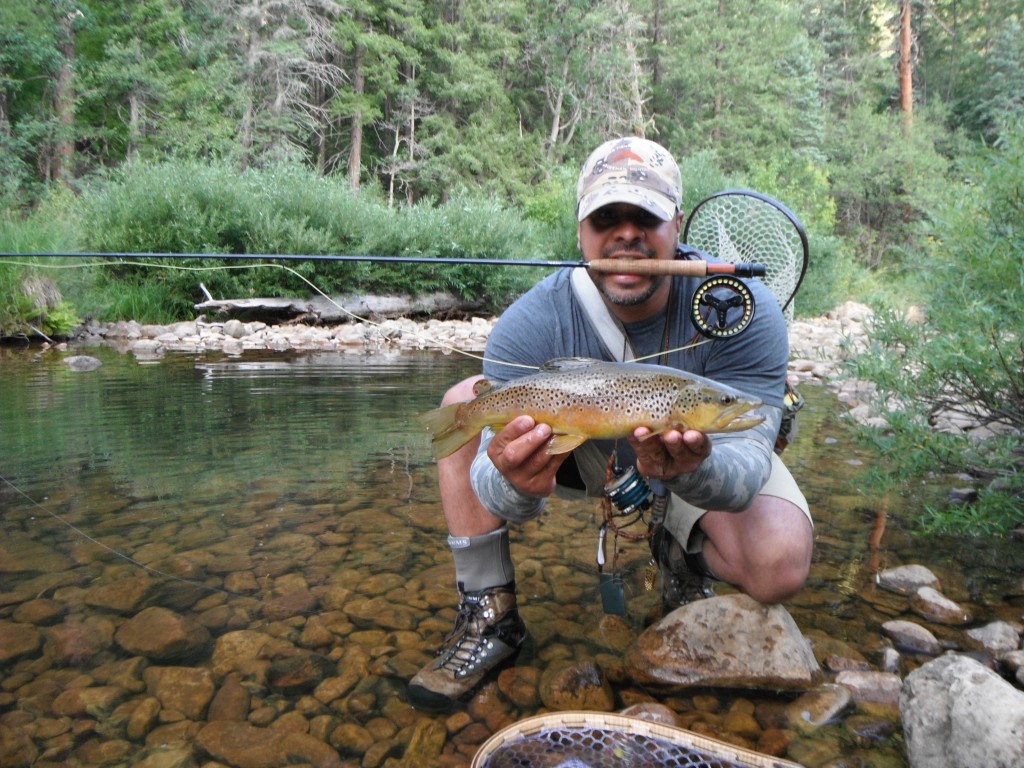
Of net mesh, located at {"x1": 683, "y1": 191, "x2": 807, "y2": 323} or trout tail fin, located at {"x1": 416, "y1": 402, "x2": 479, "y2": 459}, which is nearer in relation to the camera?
trout tail fin, located at {"x1": 416, "y1": 402, "x2": 479, "y2": 459}

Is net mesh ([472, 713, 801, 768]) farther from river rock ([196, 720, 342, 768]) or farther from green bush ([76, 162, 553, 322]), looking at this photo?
green bush ([76, 162, 553, 322])

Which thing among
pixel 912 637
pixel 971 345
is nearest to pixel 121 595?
pixel 912 637

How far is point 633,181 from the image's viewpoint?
284cm

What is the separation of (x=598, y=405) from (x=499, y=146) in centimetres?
4084

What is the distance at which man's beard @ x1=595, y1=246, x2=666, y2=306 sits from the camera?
2.84 metres

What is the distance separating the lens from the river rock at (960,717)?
1.83m

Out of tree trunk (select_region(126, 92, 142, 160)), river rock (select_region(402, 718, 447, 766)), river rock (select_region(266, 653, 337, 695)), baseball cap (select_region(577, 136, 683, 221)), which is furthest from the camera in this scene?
tree trunk (select_region(126, 92, 142, 160))

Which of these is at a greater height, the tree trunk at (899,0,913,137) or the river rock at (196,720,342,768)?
the tree trunk at (899,0,913,137)

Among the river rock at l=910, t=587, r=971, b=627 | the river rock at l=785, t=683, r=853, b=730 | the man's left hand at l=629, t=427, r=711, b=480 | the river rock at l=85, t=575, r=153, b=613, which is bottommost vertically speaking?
the river rock at l=85, t=575, r=153, b=613

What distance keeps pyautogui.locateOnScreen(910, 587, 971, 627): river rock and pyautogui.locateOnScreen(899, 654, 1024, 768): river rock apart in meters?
1.15

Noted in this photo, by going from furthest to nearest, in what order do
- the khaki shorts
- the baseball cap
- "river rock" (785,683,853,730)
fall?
1. the khaki shorts
2. the baseball cap
3. "river rock" (785,683,853,730)

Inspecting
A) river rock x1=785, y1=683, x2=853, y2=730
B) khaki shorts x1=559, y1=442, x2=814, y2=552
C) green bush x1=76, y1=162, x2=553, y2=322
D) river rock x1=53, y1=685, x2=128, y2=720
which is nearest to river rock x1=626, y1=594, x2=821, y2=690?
river rock x1=785, y1=683, x2=853, y2=730

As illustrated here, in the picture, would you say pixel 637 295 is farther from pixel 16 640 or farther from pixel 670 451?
pixel 16 640

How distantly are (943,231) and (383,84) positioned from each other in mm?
37434
